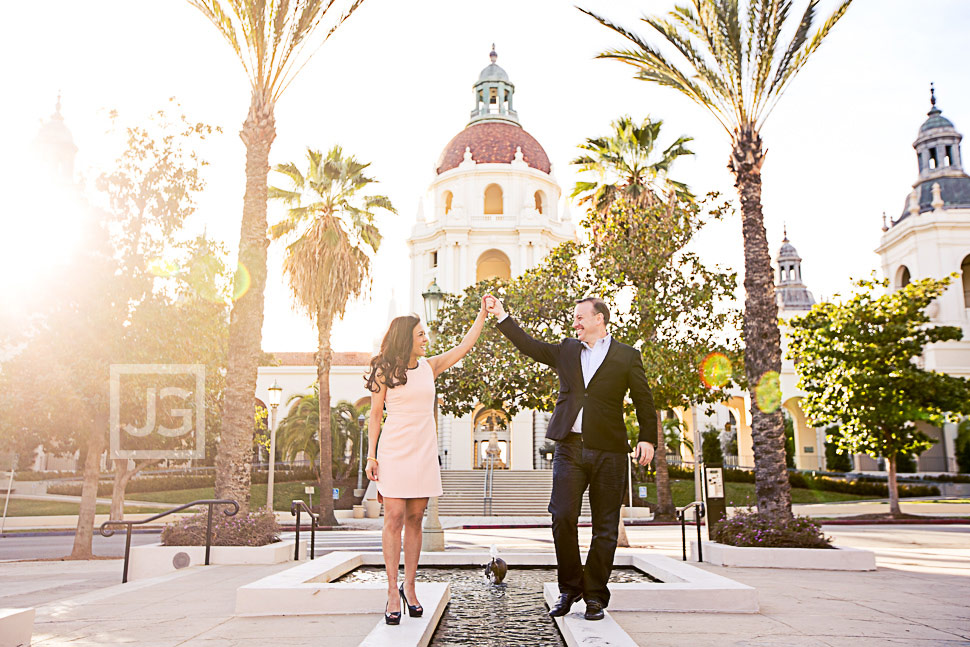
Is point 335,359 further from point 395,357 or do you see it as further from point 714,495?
point 395,357

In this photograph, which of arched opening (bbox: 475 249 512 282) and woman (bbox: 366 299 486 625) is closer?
woman (bbox: 366 299 486 625)

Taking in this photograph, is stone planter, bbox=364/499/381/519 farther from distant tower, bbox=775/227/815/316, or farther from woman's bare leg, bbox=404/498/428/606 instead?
distant tower, bbox=775/227/815/316

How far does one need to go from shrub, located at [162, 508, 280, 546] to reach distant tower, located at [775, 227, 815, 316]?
7163 centimetres

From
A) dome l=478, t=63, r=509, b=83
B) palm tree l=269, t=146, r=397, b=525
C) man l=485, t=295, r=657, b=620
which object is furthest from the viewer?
dome l=478, t=63, r=509, b=83

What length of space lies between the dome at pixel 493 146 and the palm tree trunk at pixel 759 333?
112 ft

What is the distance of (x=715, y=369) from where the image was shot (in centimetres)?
1812

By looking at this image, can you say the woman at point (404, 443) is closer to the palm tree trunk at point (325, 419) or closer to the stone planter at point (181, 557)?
the stone planter at point (181, 557)

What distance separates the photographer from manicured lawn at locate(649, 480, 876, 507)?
105 ft

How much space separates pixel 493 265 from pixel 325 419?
24.2 m

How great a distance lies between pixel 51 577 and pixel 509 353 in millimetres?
10212

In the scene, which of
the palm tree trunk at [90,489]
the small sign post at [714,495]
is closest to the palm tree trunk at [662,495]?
the small sign post at [714,495]

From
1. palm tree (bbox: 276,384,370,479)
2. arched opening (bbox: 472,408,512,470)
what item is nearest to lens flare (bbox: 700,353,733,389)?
arched opening (bbox: 472,408,512,470)

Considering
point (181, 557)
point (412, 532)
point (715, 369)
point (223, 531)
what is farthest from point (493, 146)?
point (412, 532)

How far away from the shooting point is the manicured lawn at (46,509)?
105ft
